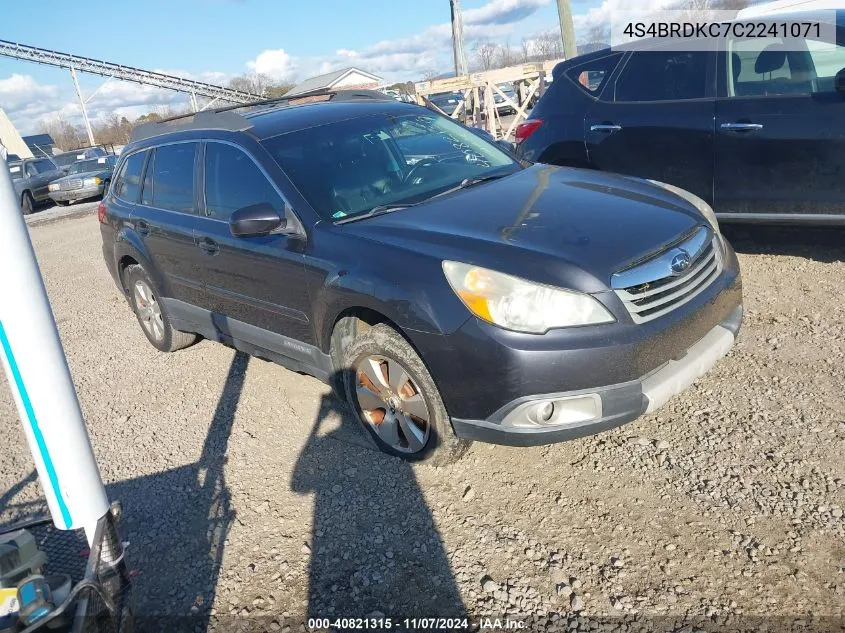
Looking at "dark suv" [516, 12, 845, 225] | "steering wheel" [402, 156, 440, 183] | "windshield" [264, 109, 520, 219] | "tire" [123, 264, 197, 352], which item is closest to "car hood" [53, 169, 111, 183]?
"tire" [123, 264, 197, 352]

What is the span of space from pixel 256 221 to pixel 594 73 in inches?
151

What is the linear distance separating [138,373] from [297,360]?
2070 mm

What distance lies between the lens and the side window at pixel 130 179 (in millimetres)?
5098

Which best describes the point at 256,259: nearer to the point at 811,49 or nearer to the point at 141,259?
the point at 141,259

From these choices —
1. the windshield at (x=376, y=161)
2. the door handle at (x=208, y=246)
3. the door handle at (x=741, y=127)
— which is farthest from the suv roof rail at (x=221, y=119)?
the door handle at (x=741, y=127)

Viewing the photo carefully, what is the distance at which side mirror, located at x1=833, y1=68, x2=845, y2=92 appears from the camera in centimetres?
456

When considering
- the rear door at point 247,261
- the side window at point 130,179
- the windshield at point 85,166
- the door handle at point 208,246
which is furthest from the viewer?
the windshield at point 85,166

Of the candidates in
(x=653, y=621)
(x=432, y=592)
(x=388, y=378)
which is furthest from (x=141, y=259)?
(x=653, y=621)

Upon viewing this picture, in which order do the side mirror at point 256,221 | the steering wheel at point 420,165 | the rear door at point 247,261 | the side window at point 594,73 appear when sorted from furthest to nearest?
1. the side window at point 594,73
2. the steering wheel at point 420,165
3. the rear door at point 247,261
4. the side mirror at point 256,221

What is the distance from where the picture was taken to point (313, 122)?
4062 millimetres

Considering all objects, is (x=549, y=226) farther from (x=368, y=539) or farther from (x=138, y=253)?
(x=138, y=253)

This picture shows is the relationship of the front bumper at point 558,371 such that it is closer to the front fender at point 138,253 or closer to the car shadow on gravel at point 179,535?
the car shadow on gravel at point 179,535

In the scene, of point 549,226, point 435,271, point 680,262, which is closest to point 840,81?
point 680,262

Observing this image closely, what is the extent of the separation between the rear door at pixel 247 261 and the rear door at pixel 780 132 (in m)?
3.47
